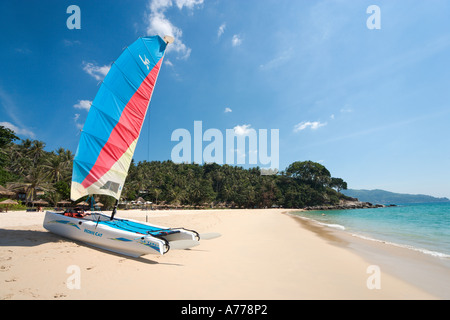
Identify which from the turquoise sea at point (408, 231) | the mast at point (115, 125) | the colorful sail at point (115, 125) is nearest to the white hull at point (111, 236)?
the mast at point (115, 125)

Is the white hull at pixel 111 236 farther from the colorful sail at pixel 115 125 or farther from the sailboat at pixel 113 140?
the colorful sail at pixel 115 125

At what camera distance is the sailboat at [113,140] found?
24.3 feet

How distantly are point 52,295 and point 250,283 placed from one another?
389 cm

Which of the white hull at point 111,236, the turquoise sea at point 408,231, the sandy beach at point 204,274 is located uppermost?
the white hull at point 111,236

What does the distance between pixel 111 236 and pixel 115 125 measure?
4193mm

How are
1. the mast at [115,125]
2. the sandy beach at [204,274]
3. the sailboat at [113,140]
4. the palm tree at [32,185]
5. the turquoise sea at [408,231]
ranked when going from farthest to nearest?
the palm tree at [32,185] < the turquoise sea at [408,231] < the mast at [115,125] < the sailboat at [113,140] < the sandy beach at [204,274]

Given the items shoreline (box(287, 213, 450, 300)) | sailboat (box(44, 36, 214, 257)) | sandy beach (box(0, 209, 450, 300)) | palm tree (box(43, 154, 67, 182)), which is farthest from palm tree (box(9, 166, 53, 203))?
shoreline (box(287, 213, 450, 300))

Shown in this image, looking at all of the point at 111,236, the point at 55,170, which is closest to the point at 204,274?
the point at 111,236

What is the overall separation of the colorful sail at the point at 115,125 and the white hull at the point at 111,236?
43.3 inches

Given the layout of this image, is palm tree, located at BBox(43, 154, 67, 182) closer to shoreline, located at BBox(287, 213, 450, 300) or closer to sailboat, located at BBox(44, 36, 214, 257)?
sailboat, located at BBox(44, 36, 214, 257)

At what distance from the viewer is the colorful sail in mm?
7691

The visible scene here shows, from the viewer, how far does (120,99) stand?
8.11 meters
